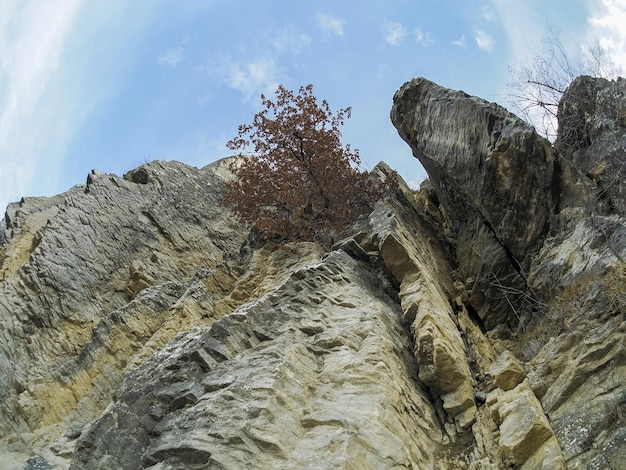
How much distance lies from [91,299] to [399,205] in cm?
869

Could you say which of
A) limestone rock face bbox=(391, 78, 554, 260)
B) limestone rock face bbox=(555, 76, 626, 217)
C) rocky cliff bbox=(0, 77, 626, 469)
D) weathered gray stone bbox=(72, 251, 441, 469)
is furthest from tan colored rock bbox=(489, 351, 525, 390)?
limestone rock face bbox=(391, 78, 554, 260)

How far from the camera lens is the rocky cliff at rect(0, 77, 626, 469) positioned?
23.0 ft

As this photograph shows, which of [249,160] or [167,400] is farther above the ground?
[249,160]

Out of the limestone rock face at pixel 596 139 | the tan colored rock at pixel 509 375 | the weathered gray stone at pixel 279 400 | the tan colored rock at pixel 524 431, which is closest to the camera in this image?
the weathered gray stone at pixel 279 400

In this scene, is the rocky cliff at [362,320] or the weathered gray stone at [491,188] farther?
the weathered gray stone at [491,188]

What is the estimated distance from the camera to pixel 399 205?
1555 cm

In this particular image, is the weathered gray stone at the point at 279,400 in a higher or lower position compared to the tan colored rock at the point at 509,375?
higher

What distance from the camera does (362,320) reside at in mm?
9406

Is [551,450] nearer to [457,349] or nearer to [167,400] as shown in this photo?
[457,349]

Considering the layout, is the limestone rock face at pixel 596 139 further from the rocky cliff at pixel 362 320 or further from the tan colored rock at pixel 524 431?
the tan colored rock at pixel 524 431

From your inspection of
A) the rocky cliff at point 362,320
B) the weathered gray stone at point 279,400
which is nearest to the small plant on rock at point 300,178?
the rocky cliff at point 362,320

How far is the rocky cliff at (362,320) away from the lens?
6996 millimetres

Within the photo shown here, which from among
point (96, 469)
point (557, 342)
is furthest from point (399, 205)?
point (96, 469)

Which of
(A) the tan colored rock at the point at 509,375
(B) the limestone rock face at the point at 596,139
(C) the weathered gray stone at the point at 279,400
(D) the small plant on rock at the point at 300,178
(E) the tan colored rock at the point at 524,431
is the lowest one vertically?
(E) the tan colored rock at the point at 524,431
